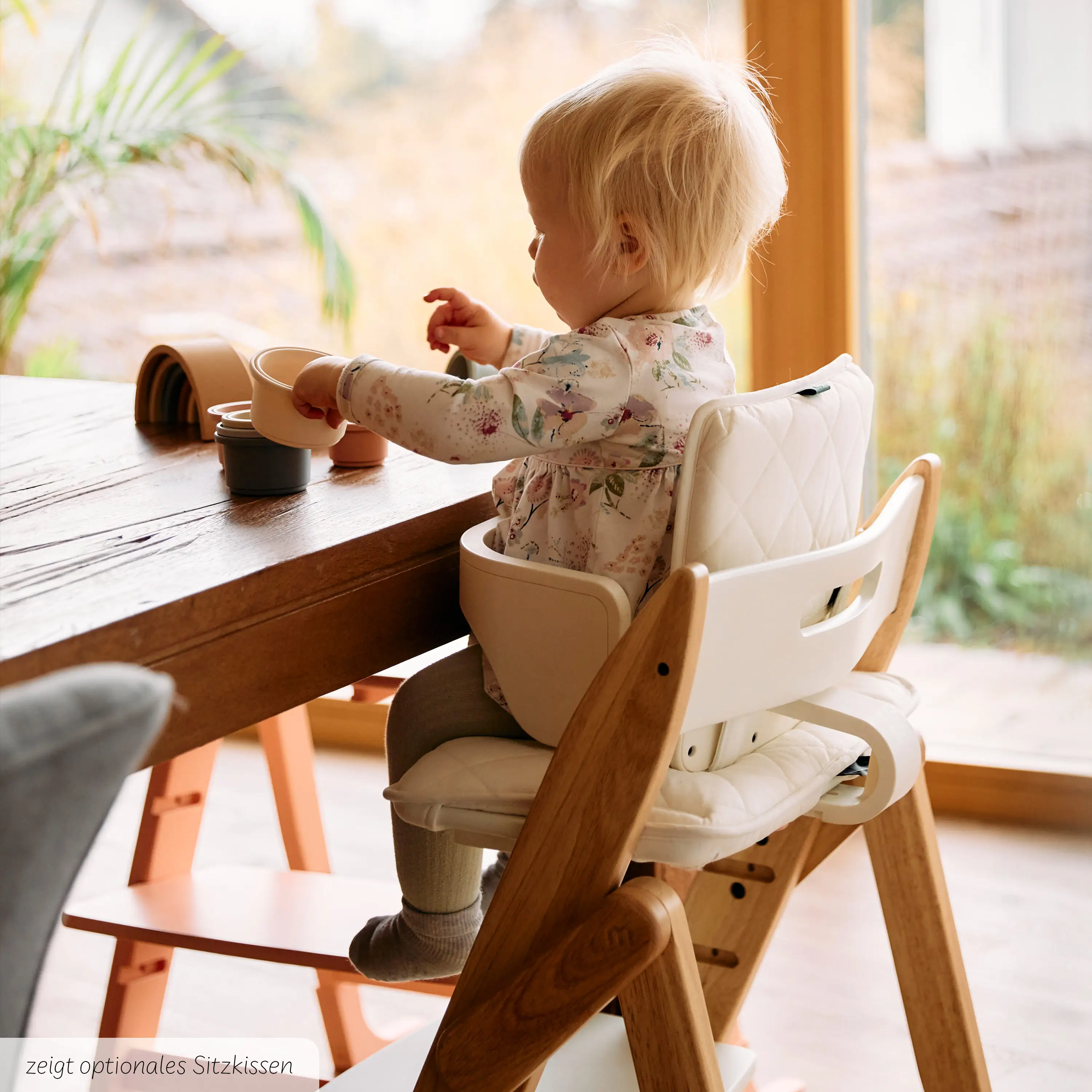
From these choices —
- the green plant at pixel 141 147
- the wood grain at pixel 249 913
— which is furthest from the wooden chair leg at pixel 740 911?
the green plant at pixel 141 147

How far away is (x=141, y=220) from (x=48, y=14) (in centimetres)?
49

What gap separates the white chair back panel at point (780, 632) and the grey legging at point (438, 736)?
0.83 feet

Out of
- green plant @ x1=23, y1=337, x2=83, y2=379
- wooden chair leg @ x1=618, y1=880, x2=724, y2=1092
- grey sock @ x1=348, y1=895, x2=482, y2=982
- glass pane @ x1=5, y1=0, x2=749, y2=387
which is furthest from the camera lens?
green plant @ x1=23, y1=337, x2=83, y2=379

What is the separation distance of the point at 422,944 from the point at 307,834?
599 millimetres

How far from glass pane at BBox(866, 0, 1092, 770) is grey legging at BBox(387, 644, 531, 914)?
1.34 m

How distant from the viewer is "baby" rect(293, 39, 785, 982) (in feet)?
3.40

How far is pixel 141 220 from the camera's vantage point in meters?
2.83

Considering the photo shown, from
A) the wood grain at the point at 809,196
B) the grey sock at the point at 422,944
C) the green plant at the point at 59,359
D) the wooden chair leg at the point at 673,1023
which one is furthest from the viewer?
the green plant at the point at 59,359

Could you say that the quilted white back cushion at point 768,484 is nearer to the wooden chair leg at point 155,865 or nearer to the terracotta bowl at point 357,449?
the terracotta bowl at point 357,449

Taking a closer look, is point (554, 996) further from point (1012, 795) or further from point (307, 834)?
point (1012, 795)

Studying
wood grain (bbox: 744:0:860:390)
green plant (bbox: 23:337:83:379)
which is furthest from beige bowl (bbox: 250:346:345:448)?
green plant (bbox: 23:337:83:379)

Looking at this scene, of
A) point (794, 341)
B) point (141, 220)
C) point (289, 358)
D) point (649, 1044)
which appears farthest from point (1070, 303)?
point (141, 220)

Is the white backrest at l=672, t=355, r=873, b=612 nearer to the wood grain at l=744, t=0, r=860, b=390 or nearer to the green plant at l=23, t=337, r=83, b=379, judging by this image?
the wood grain at l=744, t=0, r=860, b=390

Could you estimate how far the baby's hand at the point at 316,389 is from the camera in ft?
3.51
